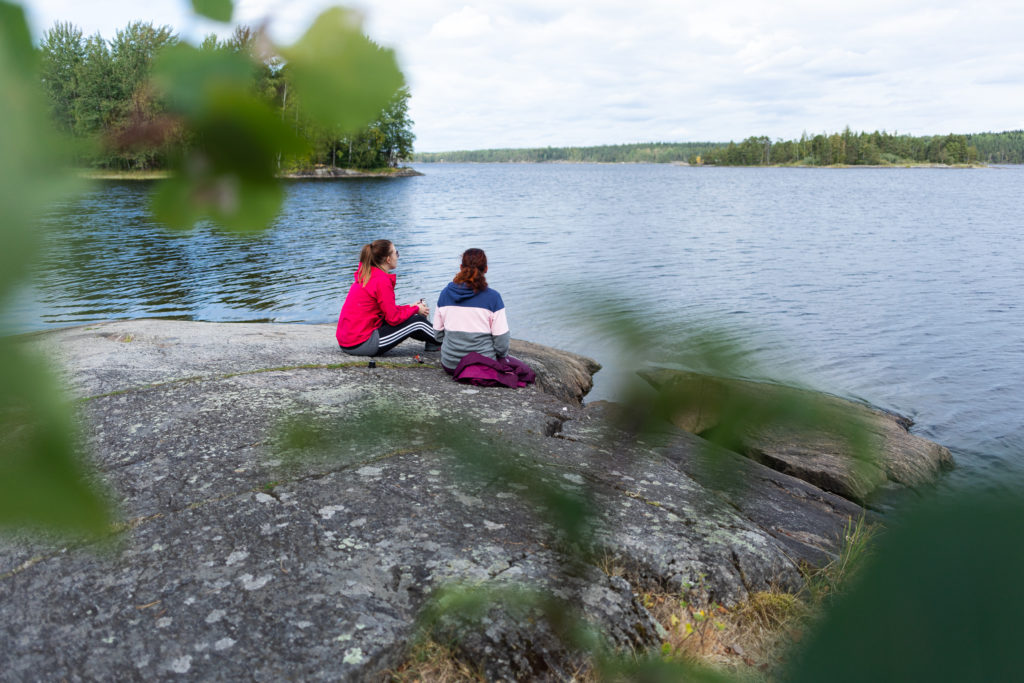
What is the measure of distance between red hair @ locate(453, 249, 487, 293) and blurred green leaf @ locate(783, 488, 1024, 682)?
19.6 ft

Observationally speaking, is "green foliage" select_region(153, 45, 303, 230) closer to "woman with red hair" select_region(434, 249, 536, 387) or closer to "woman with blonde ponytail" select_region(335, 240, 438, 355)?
"woman with red hair" select_region(434, 249, 536, 387)

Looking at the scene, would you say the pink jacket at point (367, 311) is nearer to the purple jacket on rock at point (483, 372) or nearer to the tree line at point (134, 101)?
the purple jacket on rock at point (483, 372)

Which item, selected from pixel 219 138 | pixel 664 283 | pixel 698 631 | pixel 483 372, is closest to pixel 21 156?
pixel 219 138

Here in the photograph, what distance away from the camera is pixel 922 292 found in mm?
17453

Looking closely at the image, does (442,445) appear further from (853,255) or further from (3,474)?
(853,255)

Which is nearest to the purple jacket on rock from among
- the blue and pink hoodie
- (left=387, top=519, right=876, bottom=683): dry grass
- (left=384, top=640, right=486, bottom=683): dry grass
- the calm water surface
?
the blue and pink hoodie

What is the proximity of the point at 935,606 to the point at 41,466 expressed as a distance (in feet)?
2.49

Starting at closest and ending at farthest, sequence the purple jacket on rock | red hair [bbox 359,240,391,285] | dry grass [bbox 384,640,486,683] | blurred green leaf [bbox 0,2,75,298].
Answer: blurred green leaf [bbox 0,2,75,298]
dry grass [bbox 384,640,486,683]
the purple jacket on rock
red hair [bbox 359,240,391,285]

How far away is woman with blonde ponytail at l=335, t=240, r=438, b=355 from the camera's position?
299 inches

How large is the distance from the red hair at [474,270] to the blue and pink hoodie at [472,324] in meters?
0.08

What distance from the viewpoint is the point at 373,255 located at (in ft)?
24.1

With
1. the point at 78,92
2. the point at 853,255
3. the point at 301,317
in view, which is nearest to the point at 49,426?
the point at 78,92

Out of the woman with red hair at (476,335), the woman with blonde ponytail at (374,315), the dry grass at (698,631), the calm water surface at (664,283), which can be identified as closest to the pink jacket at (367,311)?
the woman with blonde ponytail at (374,315)

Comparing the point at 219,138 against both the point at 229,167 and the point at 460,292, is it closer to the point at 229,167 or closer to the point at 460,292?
the point at 229,167
